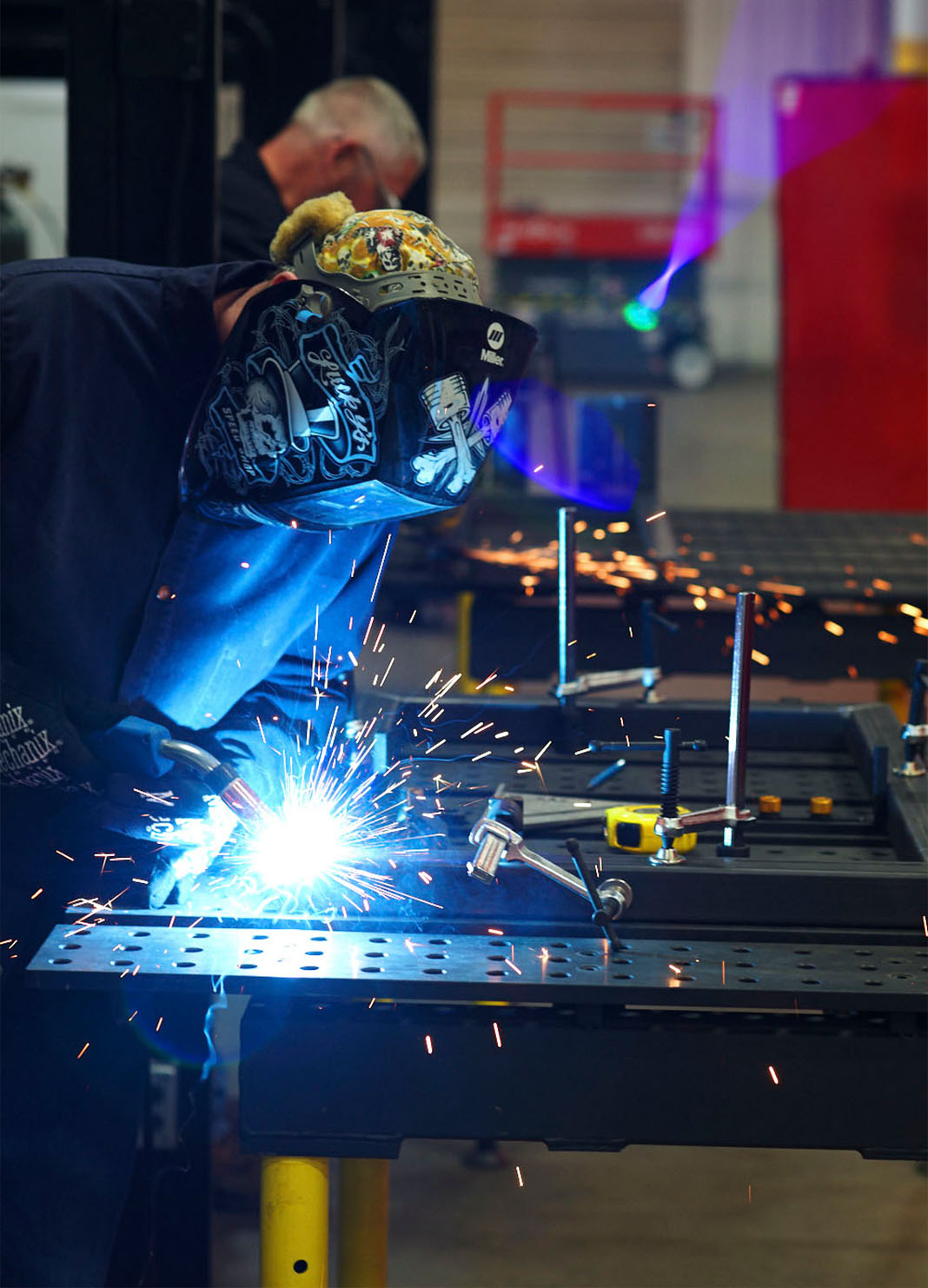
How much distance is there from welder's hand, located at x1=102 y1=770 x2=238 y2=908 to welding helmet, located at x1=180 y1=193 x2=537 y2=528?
33 cm

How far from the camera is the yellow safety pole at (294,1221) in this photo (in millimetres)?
1471

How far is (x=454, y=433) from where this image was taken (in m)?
1.54

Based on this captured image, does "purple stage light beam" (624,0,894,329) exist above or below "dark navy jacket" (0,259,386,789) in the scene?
above

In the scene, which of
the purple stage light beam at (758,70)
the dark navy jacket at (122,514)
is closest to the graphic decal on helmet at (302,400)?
the dark navy jacket at (122,514)

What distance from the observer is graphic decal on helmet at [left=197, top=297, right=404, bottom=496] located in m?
1.52

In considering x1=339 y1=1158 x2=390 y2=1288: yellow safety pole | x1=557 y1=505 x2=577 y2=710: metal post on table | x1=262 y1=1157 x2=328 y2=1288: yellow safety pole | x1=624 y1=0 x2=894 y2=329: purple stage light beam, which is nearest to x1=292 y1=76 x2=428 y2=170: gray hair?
x1=557 y1=505 x2=577 y2=710: metal post on table

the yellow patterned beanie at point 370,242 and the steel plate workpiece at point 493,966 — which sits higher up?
the yellow patterned beanie at point 370,242

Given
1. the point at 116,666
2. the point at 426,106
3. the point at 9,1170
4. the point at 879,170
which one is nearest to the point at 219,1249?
the point at 9,1170

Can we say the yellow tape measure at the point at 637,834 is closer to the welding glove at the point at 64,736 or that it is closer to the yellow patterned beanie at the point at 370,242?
the welding glove at the point at 64,736

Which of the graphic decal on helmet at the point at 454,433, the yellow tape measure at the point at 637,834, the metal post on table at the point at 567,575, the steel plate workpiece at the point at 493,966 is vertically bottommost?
the steel plate workpiece at the point at 493,966

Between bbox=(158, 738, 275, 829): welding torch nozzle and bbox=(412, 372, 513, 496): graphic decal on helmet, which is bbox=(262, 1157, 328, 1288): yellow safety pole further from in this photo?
bbox=(412, 372, 513, 496): graphic decal on helmet

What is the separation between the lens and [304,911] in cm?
153

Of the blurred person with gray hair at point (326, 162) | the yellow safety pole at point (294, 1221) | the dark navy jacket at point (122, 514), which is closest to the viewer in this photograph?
the yellow safety pole at point (294, 1221)

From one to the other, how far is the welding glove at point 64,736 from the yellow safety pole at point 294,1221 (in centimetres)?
44
